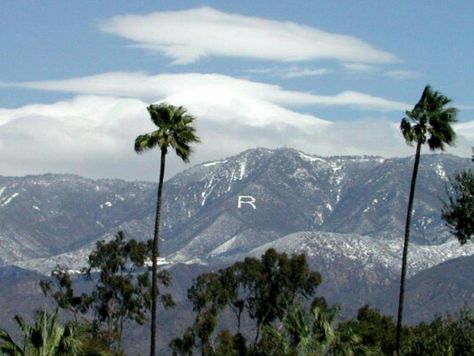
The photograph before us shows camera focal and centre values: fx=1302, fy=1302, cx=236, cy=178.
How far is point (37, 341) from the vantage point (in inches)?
1971

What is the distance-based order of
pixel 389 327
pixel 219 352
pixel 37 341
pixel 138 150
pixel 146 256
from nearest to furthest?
pixel 37 341
pixel 138 150
pixel 219 352
pixel 146 256
pixel 389 327

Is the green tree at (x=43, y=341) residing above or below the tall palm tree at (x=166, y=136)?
below

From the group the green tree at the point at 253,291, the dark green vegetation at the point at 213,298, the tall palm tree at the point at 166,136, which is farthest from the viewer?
the green tree at the point at 253,291

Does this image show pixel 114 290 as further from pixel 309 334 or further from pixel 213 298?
pixel 309 334

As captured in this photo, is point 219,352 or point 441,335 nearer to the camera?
point 441,335

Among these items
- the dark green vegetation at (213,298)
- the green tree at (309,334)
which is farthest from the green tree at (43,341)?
the dark green vegetation at (213,298)

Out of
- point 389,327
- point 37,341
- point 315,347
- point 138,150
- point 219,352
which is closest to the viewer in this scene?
point 37,341

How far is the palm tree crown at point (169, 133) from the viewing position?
279 feet

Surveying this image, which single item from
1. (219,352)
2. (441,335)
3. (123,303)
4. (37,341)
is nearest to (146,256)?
(123,303)

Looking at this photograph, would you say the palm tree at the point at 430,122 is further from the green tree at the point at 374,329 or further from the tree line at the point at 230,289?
the green tree at the point at 374,329

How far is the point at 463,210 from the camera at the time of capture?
85688mm

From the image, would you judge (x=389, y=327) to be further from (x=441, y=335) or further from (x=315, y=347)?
(x=315, y=347)

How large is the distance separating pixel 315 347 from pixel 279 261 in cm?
8357

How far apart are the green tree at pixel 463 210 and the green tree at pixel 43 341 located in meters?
40.2
